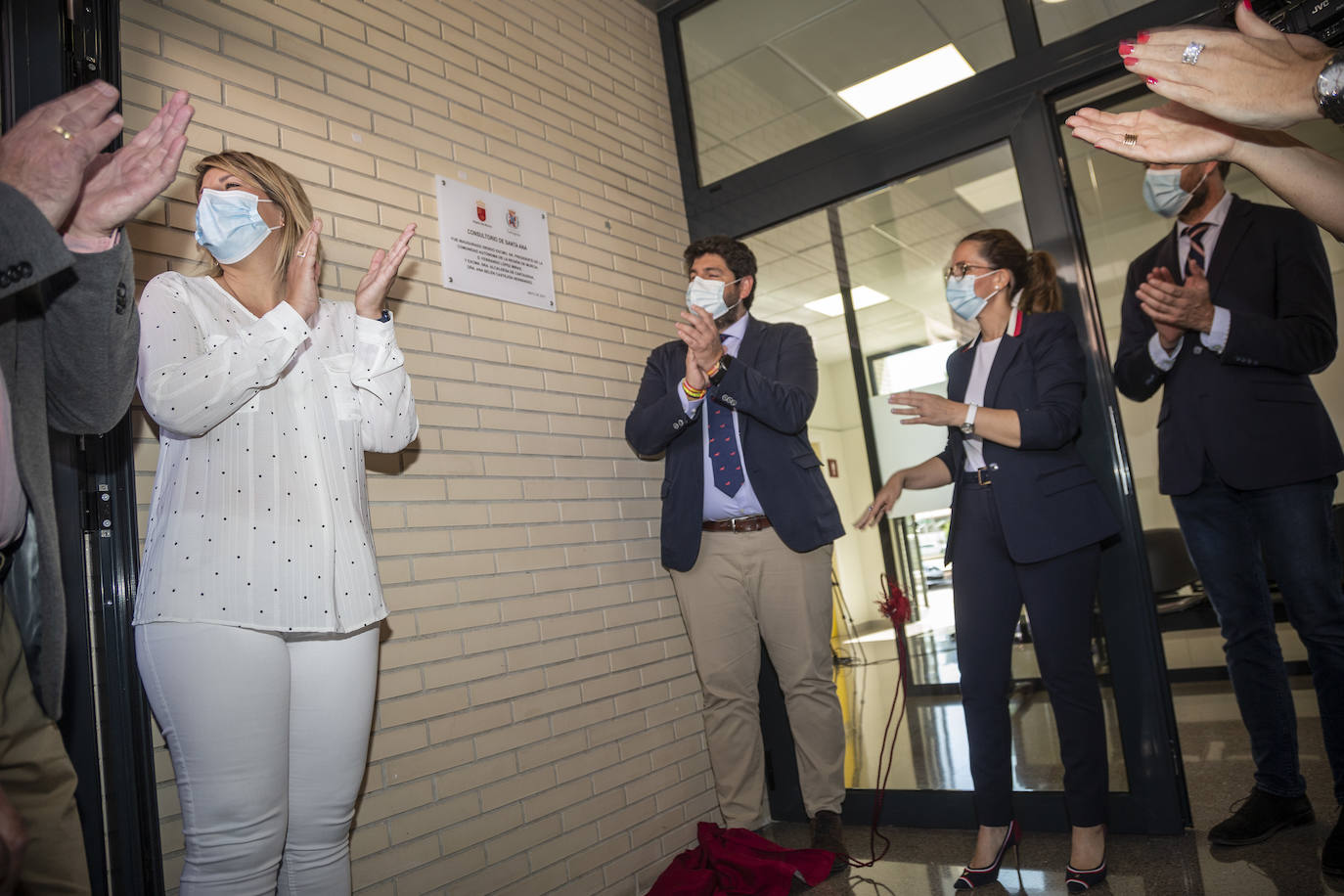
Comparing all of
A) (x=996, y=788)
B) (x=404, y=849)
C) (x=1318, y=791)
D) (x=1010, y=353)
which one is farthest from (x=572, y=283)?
(x=1318, y=791)

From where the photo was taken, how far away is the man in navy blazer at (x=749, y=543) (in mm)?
2566

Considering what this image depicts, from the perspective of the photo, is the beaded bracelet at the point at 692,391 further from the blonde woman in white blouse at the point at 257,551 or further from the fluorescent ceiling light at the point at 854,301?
the blonde woman in white blouse at the point at 257,551

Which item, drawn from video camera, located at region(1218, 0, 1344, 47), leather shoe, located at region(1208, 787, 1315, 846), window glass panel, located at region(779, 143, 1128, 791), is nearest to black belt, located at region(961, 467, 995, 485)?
window glass panel, located at region(779, 143, 1128, 791)

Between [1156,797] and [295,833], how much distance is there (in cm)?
227

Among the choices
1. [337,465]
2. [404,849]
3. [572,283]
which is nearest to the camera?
[337,465]

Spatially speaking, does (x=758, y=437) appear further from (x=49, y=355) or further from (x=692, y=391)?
(x=49, y=355)

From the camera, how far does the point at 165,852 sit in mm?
1629

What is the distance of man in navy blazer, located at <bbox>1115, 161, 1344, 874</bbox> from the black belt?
1.80 ft

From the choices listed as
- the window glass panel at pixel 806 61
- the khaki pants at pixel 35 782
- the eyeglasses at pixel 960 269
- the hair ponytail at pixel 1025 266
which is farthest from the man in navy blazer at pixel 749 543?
the khaki pants at pixel 35 782

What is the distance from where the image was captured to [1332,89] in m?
1.09

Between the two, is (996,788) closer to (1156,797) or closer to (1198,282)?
(1156,797)

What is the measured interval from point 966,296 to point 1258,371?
790 millimetres

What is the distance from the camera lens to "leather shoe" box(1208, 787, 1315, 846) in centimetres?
216

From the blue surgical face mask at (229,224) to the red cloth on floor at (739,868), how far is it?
2009 mm
